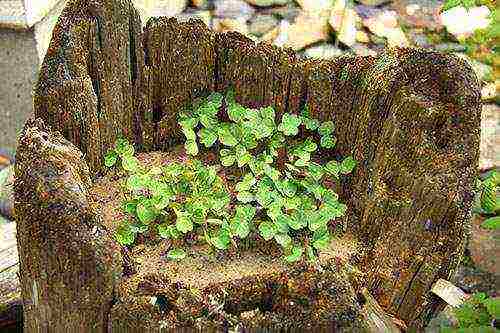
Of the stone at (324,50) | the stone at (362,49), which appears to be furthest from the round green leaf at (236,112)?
the stone at (362,49)

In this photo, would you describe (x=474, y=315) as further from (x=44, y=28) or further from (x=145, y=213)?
(x=44, y=28)

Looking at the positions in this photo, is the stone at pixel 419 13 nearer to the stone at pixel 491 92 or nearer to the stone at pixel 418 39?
the stone at pixel 418 39

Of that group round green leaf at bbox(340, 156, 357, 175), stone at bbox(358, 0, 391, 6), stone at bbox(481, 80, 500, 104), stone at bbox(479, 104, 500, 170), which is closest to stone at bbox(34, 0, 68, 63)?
round green leaf at bbox(340, 156, 357, 175)

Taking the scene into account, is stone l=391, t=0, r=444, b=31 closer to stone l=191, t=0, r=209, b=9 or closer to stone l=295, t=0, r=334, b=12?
stone l=295, t=0, r=334, b=12

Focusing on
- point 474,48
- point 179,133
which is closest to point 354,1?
point 474,48

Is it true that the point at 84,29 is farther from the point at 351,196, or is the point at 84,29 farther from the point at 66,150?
the point at 351,196
